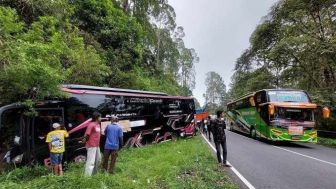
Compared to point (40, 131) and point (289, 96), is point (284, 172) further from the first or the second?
point (289, 96)

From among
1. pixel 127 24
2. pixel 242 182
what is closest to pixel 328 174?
pixel 242 182

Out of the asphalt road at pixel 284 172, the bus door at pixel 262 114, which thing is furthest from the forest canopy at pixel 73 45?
the bus door at pixel 262 114

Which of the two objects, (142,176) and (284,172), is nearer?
(142,176)

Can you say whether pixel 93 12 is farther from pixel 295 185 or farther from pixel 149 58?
pixel 295 185

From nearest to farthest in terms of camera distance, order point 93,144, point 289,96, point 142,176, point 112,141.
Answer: point 93,144
point 142,176
point 112,141
point 289,96

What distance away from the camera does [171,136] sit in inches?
856

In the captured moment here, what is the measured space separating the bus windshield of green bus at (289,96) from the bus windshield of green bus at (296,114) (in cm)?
80

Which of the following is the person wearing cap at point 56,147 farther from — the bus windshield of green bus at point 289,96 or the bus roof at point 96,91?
the bus windshield of green bus at point 289,96

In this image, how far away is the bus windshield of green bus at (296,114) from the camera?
2062 cm

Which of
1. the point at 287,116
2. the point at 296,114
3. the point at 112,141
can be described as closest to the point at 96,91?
the point at 112,141

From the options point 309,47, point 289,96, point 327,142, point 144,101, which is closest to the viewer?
point 144,101

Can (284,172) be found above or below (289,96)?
below

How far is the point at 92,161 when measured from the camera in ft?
29.8

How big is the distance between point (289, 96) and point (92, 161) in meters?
15.9
